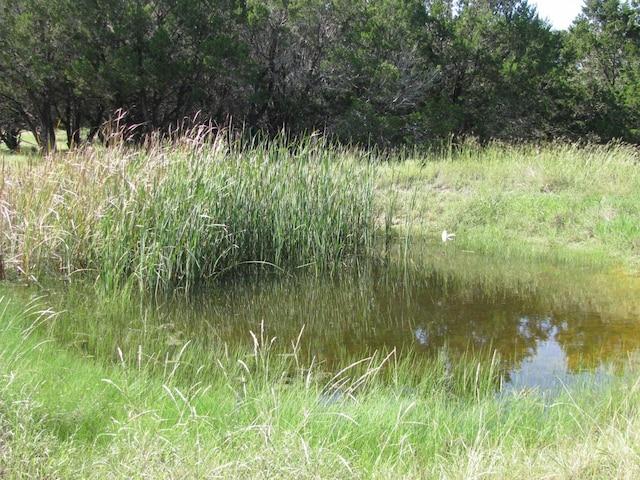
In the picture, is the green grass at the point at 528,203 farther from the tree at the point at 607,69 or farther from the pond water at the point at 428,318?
the tree at the point at 607,69

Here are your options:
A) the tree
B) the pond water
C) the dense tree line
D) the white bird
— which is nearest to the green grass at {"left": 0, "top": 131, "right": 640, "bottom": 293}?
the white bird

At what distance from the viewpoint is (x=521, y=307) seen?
567 cm

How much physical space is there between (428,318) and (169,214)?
8.48 ft

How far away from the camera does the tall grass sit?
5.57m

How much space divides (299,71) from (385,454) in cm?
1574

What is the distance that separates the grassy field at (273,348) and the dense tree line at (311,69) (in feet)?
18.7

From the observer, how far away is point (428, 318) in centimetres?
534

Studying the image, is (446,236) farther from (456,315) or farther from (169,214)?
(169,214)

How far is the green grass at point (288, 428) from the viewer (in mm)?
2266

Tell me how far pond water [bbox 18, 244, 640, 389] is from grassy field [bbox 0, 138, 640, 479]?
0.85ft

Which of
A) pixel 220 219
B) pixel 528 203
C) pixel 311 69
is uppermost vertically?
pixel 311 69

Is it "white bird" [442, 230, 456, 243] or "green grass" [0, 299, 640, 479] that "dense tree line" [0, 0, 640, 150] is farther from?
"green grass" [0, 299, 640, 479]

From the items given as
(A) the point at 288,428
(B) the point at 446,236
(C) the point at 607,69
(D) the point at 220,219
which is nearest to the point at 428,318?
(D) the point at 220,219

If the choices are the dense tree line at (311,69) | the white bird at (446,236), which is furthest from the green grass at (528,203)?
the dense tree line at (311,69)
